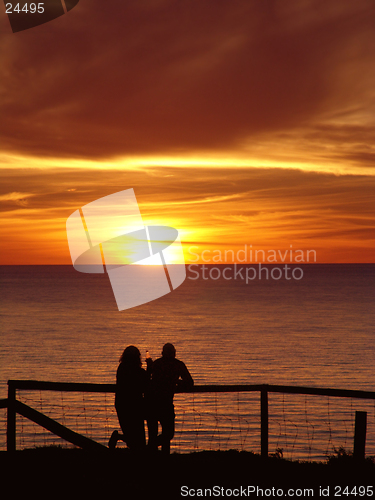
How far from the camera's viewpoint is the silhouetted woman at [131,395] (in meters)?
7.04

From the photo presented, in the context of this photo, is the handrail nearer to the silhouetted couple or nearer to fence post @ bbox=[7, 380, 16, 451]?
fence post @ bbox=[7, 380, 16, 451]

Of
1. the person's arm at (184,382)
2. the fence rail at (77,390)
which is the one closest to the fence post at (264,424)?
the fence rail at (77,390)

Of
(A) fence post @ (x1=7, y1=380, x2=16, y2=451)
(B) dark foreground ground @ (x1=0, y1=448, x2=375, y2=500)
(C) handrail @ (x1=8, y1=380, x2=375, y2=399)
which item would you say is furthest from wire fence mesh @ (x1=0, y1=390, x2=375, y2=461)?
(C) handrail @ (x1=8, y1=380, x2=375, y2=399)

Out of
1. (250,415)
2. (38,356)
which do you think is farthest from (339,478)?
(38,356)

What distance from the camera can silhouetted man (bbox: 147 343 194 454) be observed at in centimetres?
725

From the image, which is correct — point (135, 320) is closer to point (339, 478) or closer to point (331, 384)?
point (331, 384)

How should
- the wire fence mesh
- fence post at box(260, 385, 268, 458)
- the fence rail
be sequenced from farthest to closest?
the wire fence mesh < fence post at box(260, 385, 268, 458) < the fence rail

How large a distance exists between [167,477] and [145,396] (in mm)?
1147

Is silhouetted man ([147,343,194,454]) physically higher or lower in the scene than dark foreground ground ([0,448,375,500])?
higher

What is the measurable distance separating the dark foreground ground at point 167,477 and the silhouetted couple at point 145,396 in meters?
0.27

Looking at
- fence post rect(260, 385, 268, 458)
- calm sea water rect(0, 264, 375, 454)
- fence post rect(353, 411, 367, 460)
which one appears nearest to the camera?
fence post rect(353, 411, 367, 460)

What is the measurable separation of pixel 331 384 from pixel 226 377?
349 inches

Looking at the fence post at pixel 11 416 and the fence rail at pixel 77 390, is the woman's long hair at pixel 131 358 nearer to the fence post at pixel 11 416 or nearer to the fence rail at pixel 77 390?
the fence rail at pixel 77 390

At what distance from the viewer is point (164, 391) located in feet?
23.9
